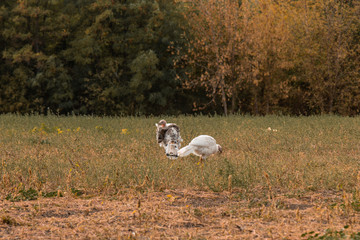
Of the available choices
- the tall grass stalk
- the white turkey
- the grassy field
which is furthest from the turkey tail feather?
the grassy field

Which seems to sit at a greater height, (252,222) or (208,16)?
(208,16)

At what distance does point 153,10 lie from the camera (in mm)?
29406

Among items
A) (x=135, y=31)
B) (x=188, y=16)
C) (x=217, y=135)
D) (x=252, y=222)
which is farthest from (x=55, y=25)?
(x=252, y=222)

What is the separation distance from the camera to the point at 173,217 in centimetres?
534

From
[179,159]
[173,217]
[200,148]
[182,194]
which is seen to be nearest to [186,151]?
[200,148]

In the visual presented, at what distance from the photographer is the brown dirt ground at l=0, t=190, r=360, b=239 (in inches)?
187

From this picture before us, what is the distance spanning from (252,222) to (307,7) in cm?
2402

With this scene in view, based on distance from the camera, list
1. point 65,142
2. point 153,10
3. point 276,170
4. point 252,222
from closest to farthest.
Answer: point 252,222, point 276,170, point 65,142, point 153,10

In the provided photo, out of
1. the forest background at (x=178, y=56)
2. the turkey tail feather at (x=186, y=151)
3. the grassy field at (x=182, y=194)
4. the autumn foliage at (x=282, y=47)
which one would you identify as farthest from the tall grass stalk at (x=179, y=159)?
the forest background at (x=178, y=56)

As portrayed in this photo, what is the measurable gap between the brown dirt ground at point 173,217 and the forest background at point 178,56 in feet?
66.2

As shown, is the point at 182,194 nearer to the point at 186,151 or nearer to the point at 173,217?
the point at 173,217

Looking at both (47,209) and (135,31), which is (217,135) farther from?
(135,31)

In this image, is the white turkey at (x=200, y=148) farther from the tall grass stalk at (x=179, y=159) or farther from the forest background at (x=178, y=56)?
the forest background at (x=178, y=56)

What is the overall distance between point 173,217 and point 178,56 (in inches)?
923
